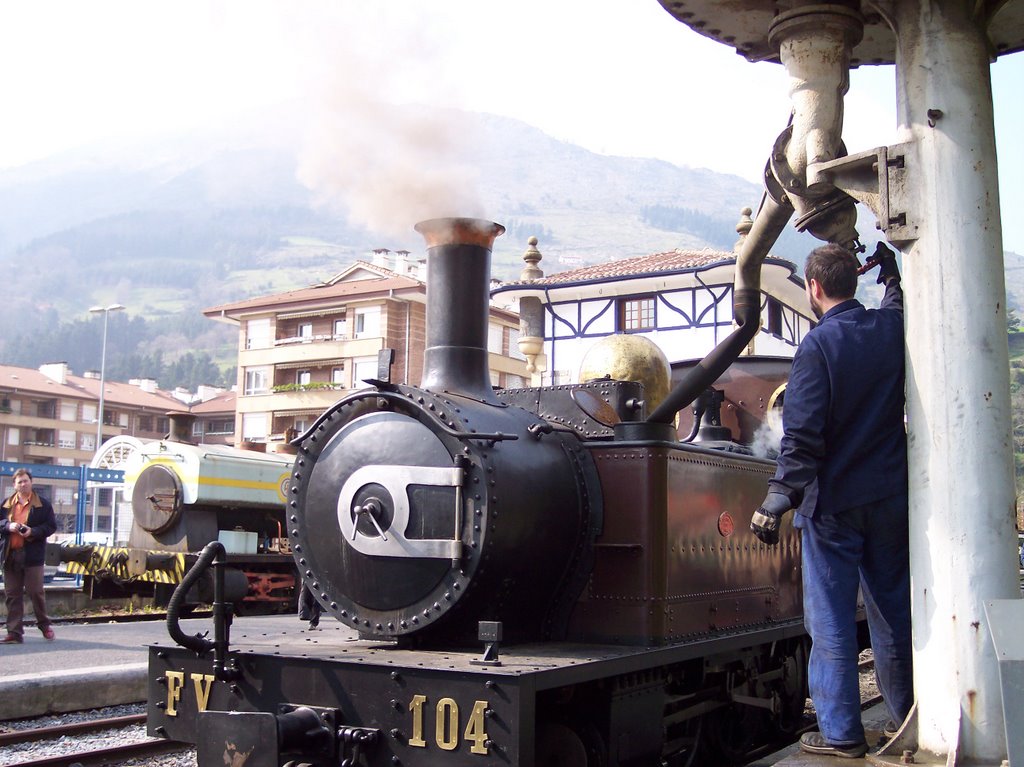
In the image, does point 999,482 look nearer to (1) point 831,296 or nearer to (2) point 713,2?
(1) point 831,296

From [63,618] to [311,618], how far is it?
9499mm

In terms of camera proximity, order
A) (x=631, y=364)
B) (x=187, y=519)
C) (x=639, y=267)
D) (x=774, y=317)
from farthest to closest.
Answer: (x=639, y=267)
(x=774, y=317)
(x=187, y=519)
(x=631, y=364)

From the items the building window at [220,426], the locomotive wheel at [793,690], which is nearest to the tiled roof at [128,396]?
the building window at [220,426]

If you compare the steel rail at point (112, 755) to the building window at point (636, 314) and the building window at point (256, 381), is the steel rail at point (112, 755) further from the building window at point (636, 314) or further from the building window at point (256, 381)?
the building window at point (256, 381)

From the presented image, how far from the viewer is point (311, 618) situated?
533 centimetres

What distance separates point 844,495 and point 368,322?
126ft

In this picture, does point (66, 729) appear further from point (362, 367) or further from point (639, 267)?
point (362, 367)

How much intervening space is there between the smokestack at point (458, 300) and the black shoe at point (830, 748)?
2207 millimetres

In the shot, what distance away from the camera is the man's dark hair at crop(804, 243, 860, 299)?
13.1ft

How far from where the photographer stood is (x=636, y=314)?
85.3ft

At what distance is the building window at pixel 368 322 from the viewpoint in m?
41.1

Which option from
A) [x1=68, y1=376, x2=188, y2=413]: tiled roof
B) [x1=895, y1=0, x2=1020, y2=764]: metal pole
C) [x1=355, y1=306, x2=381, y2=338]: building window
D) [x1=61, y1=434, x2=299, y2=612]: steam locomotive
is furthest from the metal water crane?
[x1=68, y1=376, x2=188, y2=413]: tiled roof

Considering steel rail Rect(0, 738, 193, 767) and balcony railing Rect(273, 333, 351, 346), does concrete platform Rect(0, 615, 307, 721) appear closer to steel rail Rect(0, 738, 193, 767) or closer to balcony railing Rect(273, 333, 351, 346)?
steel rail Rect(0, 738, 193, 767)

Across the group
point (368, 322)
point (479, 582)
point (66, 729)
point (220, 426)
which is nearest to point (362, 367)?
point (368, 322)
